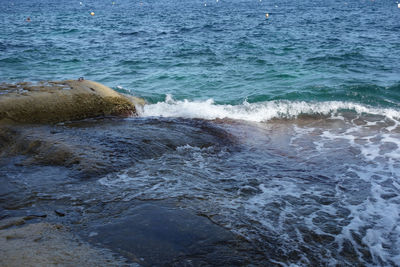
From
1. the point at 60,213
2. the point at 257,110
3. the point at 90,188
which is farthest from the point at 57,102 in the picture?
the point at 257,110

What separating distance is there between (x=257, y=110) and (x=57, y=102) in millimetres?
4777

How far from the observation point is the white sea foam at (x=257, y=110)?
28.9 ft

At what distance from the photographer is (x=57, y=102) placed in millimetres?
6770

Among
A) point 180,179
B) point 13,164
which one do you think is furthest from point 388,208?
point 13,164

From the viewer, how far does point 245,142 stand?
6863mm

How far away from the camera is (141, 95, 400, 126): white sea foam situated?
880cm

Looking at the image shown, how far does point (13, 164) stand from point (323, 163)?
4.66m

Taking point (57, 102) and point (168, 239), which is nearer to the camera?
point (168, 239)

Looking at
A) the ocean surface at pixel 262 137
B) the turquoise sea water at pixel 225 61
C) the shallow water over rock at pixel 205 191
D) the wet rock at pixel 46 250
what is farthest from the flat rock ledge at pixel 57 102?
the wet rock at pixel 46 250

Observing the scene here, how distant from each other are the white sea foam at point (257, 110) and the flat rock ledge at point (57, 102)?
124 cm

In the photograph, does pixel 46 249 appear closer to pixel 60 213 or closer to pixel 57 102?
pixel 60 213

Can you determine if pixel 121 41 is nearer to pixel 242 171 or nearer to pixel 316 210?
pixel 242 171

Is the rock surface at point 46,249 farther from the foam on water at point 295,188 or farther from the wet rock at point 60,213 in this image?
the foam on water at point 295,188

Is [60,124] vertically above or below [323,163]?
above
